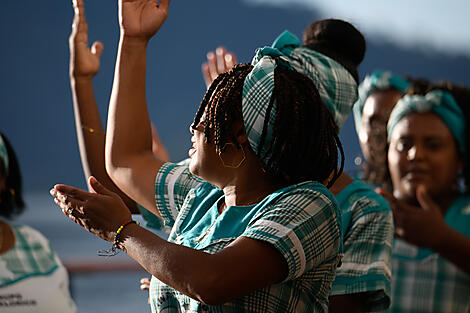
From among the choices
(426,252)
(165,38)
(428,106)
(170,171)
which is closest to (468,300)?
(426,252)

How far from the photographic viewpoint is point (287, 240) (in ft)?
3.77

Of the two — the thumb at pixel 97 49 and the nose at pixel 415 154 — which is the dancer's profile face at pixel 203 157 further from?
the nose at pixel 415 154

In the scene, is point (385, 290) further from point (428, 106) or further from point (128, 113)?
point (428, 106)

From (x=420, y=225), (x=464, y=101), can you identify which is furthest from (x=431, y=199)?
(x=464, y=101)

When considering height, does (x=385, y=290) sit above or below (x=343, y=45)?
below

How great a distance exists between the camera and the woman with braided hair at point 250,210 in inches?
44.5

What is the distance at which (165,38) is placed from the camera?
6.66 meters

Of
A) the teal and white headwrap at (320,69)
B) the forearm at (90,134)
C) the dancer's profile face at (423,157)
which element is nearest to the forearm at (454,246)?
the dancer's profile face at (423,157)

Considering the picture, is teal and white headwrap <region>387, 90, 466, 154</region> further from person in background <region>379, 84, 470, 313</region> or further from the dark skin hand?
the dark skin hand

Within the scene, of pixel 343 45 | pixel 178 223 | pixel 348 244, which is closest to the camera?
pixel 178 223

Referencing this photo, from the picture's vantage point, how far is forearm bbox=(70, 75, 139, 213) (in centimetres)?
187

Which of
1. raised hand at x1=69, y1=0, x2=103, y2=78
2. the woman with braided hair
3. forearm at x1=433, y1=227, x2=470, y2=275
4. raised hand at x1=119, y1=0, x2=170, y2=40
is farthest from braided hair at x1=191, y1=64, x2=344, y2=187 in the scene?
forearm at x1=433, y1=227, x2=470, y2=275

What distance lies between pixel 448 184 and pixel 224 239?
1708 millimetres

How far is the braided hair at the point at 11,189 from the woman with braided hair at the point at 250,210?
3.44 ft
